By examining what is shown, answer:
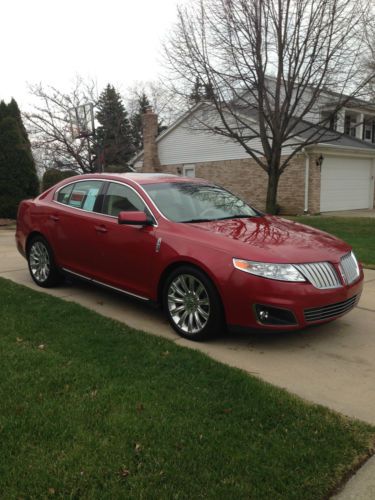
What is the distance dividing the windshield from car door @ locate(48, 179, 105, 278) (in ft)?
2.56

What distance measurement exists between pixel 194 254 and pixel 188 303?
49 centimetres

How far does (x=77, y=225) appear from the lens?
5.77m

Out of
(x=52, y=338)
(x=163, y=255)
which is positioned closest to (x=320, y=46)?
(x=163, y=255)

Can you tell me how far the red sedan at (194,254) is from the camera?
4.07 m

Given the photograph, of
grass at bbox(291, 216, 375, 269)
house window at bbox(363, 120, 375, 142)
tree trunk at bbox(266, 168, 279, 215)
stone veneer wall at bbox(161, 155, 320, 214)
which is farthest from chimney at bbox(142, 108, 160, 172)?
grass at bbox(291, 216, 375, 269)

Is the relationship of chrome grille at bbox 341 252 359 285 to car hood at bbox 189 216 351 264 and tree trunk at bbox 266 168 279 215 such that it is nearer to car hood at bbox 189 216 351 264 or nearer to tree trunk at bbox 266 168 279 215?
car hood at bbox 189 216 351 264

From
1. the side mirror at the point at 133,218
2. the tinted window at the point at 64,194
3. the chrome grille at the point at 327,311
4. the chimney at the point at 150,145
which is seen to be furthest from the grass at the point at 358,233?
the chimney at the point at 150,145

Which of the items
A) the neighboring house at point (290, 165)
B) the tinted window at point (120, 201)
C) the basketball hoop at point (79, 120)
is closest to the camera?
the tinted window at point (120, 201)

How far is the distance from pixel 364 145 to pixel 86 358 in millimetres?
22649

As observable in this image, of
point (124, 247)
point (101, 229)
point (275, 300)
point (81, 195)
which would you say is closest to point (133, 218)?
point (124, 247)

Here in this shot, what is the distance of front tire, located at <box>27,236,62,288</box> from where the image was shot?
6.30 m

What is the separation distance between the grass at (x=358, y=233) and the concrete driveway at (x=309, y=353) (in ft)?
10.2

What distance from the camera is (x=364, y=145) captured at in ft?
77.5

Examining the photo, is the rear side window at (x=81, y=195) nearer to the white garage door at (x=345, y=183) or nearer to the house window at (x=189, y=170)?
the white garage door at (x=345, y=183)
